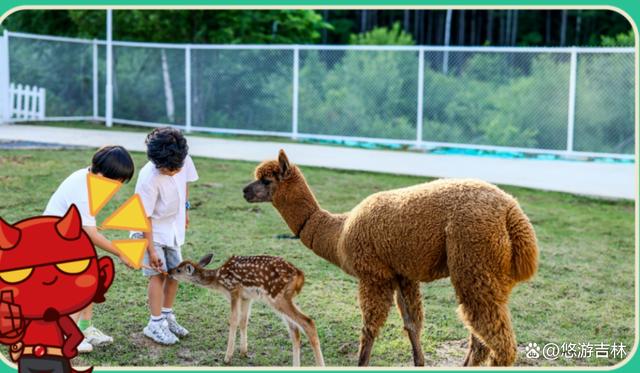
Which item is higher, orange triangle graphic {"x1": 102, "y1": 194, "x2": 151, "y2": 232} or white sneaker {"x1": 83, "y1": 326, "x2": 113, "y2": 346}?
orange triangle graphic {"x1": 102, "y1": 194, "x2": 151, "y2": 232}

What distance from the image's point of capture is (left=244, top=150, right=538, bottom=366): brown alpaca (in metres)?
4.92

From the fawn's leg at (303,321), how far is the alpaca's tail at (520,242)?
1244 mm

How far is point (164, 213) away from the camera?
17.6 feet

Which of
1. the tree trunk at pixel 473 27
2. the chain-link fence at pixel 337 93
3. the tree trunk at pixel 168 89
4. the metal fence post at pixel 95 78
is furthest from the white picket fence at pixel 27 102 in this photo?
the tree trunk at pixel 473 27

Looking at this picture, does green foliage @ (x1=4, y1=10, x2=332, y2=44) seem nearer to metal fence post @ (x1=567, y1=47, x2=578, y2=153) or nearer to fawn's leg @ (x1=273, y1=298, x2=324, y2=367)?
metal fence post @ (x1=567, y1=47, x2=578, y2=153)

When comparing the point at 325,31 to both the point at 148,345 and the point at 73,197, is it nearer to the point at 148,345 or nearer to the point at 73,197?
the point at 148,345

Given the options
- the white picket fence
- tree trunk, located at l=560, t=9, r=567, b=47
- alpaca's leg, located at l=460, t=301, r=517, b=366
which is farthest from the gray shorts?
tree trunk, located at l=560, t=9, r=567, b=47

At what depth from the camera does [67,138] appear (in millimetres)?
15164

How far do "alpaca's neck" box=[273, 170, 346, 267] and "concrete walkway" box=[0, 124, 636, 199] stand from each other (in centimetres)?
745

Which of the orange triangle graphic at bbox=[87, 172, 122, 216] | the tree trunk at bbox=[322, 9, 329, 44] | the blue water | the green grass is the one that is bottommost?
the green grass

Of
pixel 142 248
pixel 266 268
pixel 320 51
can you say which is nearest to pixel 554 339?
pixel 266 268

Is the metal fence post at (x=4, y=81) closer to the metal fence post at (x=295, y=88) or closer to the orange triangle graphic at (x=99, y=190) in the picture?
the metal fence post at (x=295, y=88)

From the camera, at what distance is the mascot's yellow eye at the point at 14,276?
12.0 feet

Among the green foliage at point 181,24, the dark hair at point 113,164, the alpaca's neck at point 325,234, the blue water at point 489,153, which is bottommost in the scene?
the blue water at point 489,153
